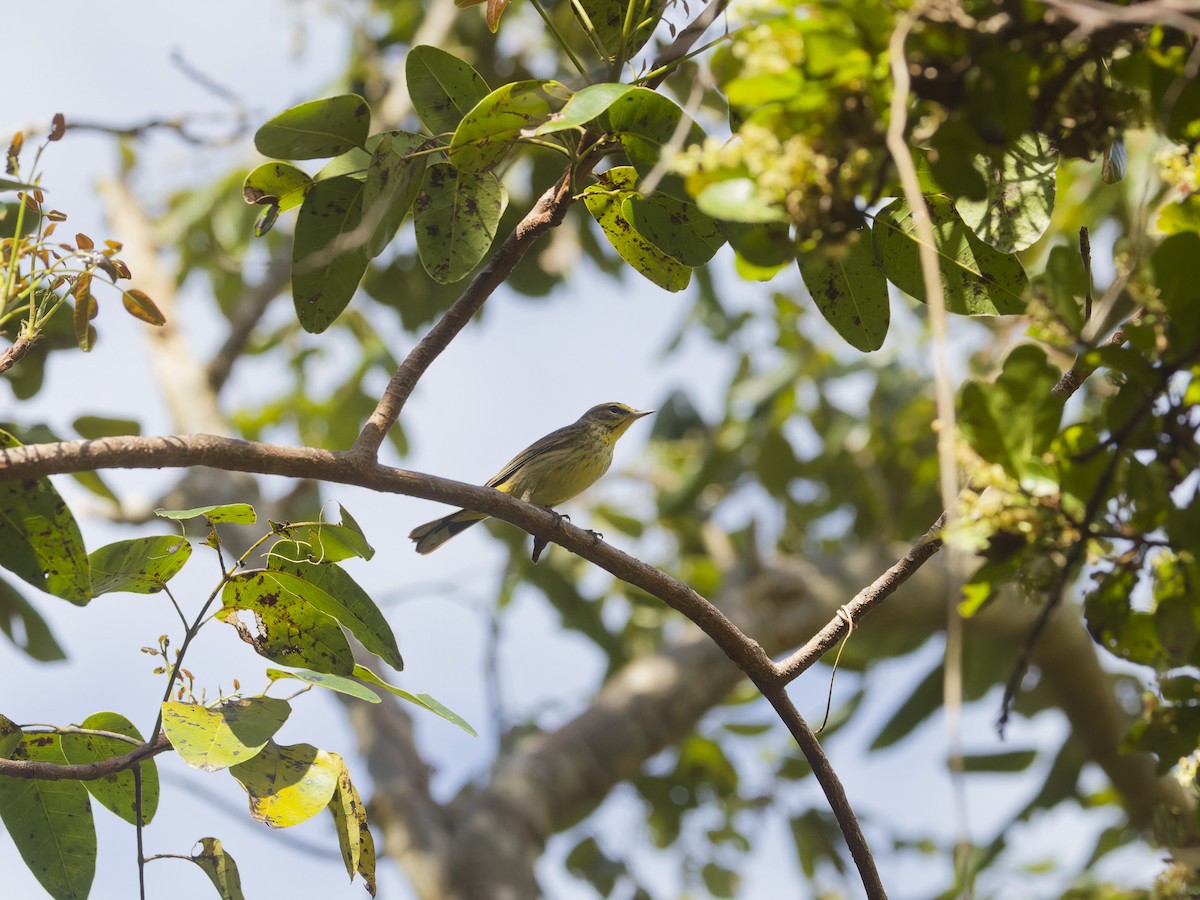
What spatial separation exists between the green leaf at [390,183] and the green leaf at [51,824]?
1.20 metres

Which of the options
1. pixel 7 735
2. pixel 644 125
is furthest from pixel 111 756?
pixel 644 125

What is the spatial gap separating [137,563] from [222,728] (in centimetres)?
43

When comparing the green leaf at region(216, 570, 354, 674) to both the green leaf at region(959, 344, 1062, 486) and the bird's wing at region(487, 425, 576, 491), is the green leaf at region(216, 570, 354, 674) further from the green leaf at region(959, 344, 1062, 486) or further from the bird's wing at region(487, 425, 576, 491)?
the bird's wing at region(487, 425, 576, 491)

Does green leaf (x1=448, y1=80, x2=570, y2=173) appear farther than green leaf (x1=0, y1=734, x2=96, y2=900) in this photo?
No

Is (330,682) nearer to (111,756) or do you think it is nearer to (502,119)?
(111,756)

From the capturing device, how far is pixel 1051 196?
1.96 m

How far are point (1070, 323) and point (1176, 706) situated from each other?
85 centimetres

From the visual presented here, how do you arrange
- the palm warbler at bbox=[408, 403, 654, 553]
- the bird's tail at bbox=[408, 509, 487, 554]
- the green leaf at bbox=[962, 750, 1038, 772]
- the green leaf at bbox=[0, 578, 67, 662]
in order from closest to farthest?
the green leaf at bbox=[0, 578, 67, 662]
the bird's tail at bbox=[408, 509, 487, 554]
the palm warbler at bbox=[408, 403, 654, 553]
the green leaf at bbox=[962, 750, 1038, 772]

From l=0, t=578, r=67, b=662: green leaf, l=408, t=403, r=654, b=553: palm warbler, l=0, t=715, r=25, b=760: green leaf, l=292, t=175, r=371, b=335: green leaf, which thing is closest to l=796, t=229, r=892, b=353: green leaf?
l=292, t=175, r=371, b=335: green leaf

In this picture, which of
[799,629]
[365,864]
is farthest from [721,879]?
[365,864]

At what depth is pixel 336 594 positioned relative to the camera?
219 centimetres

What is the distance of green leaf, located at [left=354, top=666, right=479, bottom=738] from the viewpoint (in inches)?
82.0

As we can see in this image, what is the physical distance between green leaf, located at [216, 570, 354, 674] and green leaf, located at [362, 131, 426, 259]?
2.26ft

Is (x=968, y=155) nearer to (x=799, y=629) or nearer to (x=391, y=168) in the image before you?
(x=391, y=168)
